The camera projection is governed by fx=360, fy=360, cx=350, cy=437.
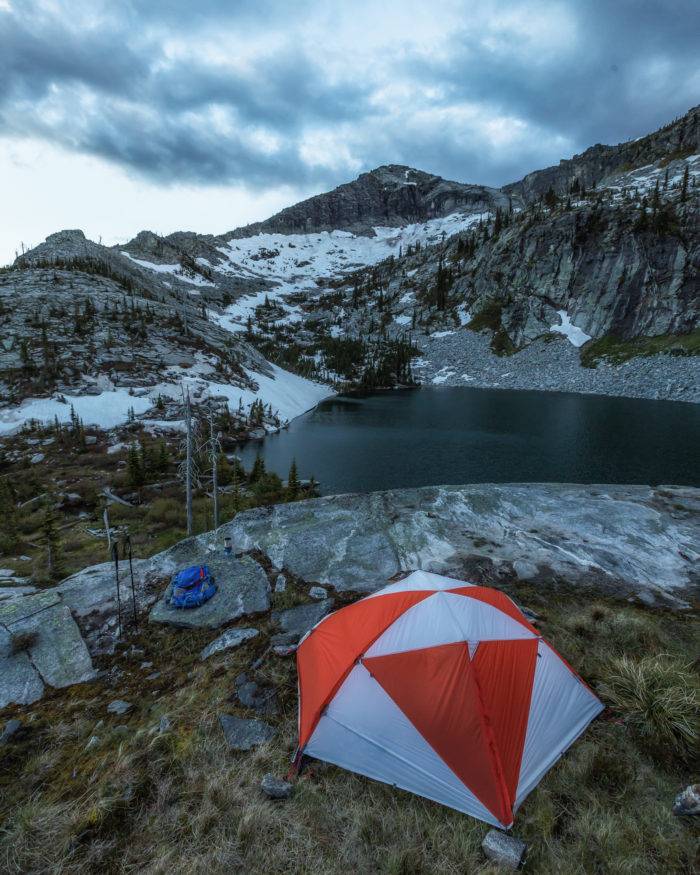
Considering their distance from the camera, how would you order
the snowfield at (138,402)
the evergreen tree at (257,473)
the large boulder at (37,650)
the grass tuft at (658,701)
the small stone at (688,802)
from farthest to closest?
the snowfield at (138,402) < the evergreen tree at (257,473) < the large boulder at (37,650) < the grass tuft at (658,701) < the small stone at (688,802)

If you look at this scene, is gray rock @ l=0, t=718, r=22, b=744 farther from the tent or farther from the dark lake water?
the dark lake water

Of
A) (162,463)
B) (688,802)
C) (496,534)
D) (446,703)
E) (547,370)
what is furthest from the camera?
(547,370)

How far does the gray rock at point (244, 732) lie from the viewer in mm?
5469

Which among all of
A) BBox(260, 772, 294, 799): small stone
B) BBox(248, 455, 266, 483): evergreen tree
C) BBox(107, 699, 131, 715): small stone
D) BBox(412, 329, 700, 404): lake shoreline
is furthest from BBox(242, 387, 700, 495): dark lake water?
BBox(260, 772, 294, 799): small stone

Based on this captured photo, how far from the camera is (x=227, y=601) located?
9562mm

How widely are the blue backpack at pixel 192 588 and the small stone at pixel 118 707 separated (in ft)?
8.58

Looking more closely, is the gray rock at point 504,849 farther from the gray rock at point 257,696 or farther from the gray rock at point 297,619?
the gray rock at point 297,619

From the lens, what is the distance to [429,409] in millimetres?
65688

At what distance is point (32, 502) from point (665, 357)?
104 meters

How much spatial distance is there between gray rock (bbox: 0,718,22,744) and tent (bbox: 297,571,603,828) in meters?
4.84

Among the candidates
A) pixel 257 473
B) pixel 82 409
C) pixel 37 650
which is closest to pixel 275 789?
pixel 37 650

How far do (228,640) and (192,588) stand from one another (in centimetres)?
214

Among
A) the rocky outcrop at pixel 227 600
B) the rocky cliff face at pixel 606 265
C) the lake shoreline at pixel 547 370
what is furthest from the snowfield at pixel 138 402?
the rocky cliff face at pixel 606 265

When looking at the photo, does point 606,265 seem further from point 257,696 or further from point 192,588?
point 257,696
